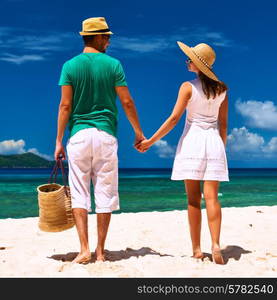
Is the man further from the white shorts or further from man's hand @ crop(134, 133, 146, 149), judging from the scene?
man's hand @ crop(134, 133, 146, 149)

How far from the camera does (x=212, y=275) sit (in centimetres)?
454

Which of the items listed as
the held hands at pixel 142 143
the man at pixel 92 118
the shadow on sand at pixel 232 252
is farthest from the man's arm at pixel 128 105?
the shadow on sand at pixel 232 252

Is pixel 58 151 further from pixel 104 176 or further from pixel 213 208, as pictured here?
pixel 213 208

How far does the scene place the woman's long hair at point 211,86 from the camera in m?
5.38

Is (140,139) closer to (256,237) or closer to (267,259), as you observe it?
(267,259)

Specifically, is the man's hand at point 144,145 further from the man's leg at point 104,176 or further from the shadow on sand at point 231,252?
the shadow on sand at point 231,252

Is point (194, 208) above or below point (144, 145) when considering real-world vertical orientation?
below

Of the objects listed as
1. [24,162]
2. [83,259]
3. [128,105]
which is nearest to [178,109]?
[128,105]

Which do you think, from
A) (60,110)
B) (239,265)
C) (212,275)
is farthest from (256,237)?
(60,110)

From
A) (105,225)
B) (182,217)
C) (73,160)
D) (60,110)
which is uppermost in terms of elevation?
(60,110)

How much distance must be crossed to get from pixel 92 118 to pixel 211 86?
1267mm

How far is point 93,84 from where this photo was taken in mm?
5199

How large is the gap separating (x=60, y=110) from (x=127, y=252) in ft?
6.68

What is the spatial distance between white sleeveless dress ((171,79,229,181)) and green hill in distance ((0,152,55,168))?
4749 inches
